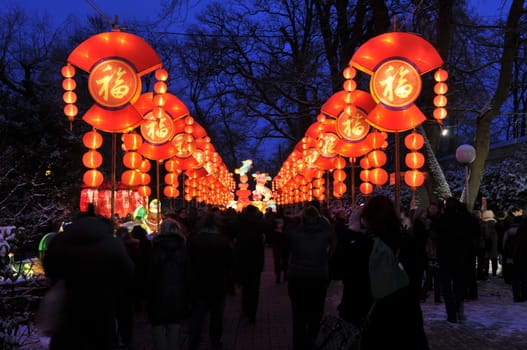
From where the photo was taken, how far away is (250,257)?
922 cm

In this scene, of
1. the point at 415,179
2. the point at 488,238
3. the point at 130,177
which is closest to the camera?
the point at 415,179

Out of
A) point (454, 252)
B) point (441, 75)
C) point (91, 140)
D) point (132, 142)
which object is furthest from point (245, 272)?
point (132, 142)

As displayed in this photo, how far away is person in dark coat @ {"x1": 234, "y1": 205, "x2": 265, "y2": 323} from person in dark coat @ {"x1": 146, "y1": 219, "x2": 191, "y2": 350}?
130 inches

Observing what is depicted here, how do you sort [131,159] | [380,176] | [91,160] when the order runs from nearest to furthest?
[91,160], [131,159], [380,176]

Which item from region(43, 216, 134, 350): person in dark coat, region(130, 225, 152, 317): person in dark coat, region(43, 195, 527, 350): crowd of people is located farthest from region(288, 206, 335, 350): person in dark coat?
region(43, 216, 134, 350): person in dark coat

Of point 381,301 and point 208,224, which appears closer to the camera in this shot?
point 381,301

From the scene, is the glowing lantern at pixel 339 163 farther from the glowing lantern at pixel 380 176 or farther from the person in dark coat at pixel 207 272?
the person in dark coat at pixel 207 272

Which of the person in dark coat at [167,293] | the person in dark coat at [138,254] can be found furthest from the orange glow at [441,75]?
the person in dark coat at [167,293]

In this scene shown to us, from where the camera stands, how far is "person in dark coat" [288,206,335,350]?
6324mm

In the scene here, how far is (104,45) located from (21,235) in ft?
19.8

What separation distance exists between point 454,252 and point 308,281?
11.2ft

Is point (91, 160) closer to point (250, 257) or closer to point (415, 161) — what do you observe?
point (250, 257)

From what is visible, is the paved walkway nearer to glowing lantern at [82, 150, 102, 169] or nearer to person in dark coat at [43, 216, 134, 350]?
person in dark coat at [43, 216, 134, 350]

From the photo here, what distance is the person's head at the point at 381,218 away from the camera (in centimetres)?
397
